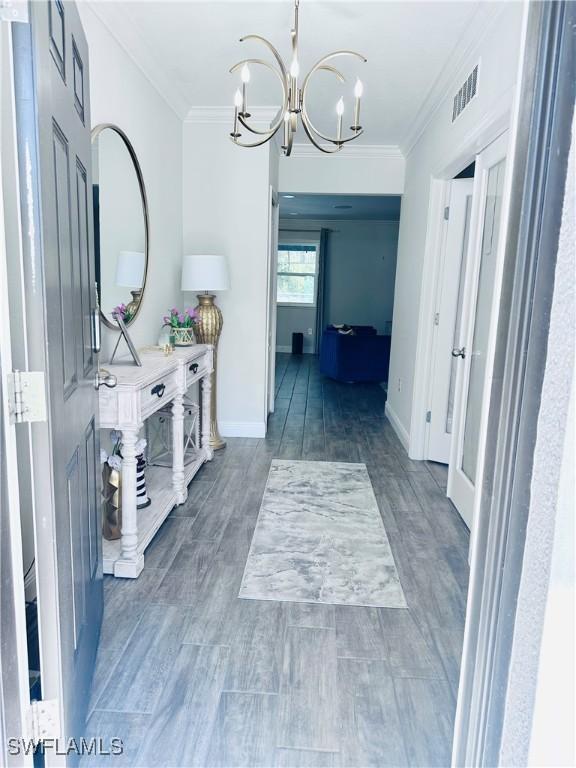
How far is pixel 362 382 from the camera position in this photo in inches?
286

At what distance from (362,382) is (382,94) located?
4310 mm

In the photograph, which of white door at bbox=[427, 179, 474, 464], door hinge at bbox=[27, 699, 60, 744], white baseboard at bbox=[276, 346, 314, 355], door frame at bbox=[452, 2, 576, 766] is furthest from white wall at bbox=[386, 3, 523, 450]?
white baseboard at bbox=[276, 346, 314, 355]

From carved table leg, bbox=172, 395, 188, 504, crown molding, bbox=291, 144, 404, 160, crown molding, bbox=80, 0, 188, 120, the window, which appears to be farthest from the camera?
the window

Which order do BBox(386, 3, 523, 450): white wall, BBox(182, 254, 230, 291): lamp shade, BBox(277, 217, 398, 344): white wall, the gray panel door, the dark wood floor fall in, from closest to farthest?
1. the gray panel door
2. the dark wood floor
3. BBox(386, 3, 523, 450): white wall
4. BBox(182, 254, 230, 291): lamp shade
5. BBox(277, 217, 398, 344): white wall

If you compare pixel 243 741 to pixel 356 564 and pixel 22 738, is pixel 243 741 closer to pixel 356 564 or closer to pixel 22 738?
pixel 22 738

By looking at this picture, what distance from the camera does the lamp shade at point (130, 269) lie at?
2.74 m

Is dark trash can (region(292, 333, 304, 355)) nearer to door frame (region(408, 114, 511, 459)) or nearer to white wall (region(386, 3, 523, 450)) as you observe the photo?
white wall (region(386, 3, 523, 450))

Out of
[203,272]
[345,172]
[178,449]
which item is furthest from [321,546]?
[345,172]

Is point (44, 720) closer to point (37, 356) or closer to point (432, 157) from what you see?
point (37, 356)

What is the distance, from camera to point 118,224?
268 centimetres

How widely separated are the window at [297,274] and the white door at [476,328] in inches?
285

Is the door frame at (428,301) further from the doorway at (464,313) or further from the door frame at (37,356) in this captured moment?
the door frame at (37,356)

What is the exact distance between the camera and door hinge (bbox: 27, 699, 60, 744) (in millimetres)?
1146

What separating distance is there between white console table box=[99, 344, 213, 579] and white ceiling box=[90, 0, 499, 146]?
172 centimetres
